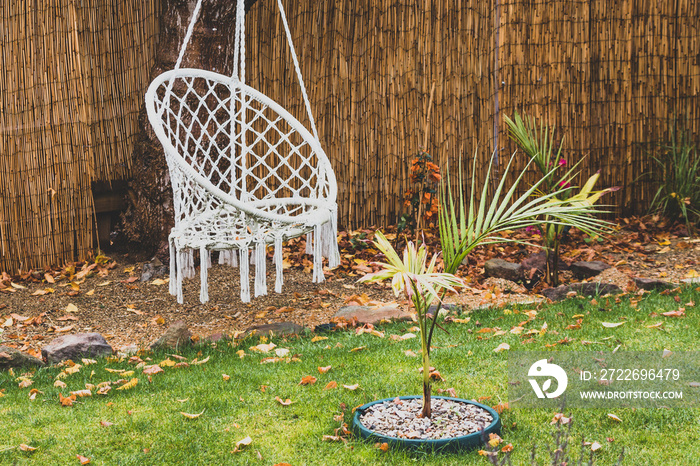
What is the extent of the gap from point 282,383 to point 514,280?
5.87ft

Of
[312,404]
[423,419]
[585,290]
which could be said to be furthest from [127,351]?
[585,290]

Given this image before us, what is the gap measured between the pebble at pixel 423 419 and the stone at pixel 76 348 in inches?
54.9

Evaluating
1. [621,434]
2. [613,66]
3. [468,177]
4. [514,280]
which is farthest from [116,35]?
[621,434]

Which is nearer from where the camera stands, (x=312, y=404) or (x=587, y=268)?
(x=312, y=404)

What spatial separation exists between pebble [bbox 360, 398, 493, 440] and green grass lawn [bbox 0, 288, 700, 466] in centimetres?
7

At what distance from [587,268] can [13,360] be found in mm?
2796

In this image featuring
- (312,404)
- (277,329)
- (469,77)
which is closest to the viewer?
(312,404)

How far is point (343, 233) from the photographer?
4523mm

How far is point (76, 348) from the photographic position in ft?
8.74

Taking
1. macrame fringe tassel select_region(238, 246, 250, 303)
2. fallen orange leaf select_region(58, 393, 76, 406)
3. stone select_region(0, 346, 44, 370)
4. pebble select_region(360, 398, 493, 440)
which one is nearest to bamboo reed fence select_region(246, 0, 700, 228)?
macrame fringe tassel select_region(238, 246, 250, 303)

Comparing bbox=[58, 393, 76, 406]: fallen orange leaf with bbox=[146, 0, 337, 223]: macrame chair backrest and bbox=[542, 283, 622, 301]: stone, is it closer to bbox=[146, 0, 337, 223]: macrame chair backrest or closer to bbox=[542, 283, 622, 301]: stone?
bbox=[146, 0, 337, 223]: macrame chair backrest

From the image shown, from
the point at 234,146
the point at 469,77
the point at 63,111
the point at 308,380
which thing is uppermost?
the point at 469,77

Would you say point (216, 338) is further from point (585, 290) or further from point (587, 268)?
point (587, 268)

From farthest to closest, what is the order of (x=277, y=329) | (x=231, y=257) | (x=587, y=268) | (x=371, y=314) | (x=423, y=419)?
(x=231, y=257) → (x=587, y=268) → (x=371, y=314) → (x=277, y=329) → (x=423, y=419)
